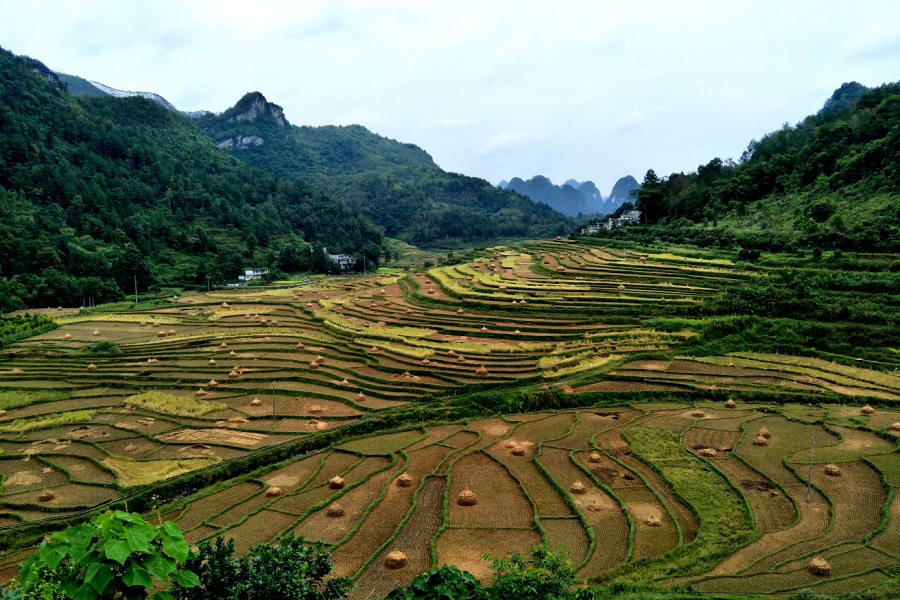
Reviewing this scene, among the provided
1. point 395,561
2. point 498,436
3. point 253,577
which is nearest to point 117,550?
point 253,577

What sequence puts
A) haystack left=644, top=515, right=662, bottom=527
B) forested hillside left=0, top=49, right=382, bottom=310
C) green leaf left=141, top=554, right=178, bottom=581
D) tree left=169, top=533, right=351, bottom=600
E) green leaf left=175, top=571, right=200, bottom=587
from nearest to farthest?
green leaf left=141, top=554, right=178, bottom=581 → green leaf left=175, top=571, right=200, bottom=587 → tree left=169, top=533, right=351, bottom=600 → haystack left=644, top=515, right=662, bottom=527 → forested hillside left=0, top=49, right=382, bottom=310

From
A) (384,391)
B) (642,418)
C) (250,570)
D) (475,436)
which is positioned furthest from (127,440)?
(642,418)

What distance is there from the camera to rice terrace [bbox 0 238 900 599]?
13.7 metres

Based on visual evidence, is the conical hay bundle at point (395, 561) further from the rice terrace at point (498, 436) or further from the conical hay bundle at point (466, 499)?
the conical hay bundle at point (466, 499)

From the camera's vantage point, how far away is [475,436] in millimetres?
21125

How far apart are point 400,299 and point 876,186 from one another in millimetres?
38833

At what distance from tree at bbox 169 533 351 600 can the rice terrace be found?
4238 millimetres

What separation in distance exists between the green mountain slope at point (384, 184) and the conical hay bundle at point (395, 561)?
337ft

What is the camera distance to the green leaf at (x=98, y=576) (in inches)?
189

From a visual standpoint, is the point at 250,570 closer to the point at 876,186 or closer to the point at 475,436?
the point at 475,436

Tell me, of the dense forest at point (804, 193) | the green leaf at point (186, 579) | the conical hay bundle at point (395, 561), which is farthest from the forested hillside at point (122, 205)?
the green leaf at point (186, 579)

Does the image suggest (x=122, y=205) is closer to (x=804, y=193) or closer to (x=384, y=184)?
(x=384, y=184)

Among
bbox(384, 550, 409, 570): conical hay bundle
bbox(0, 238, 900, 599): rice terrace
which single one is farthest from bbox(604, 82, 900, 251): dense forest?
bbox(384, 550, 409, 570): conical hay bundle

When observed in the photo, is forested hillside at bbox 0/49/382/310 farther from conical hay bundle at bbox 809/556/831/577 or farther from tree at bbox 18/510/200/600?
conical hay bundle at bbox 809/556/831/577
